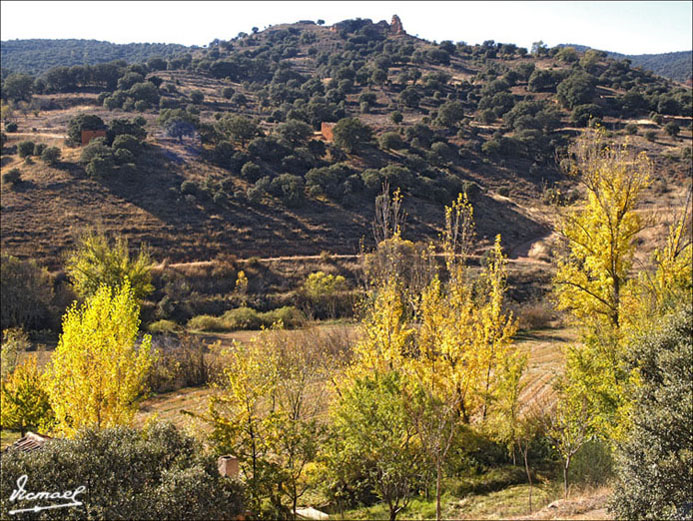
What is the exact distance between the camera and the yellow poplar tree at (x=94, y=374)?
15302 mm

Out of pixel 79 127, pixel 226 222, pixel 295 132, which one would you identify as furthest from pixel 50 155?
pixel 295 132

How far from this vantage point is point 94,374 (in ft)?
50.8

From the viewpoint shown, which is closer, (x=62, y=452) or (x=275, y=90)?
(x=62, y=452)

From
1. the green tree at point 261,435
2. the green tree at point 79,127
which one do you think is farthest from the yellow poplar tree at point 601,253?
the green tree at point 79,127

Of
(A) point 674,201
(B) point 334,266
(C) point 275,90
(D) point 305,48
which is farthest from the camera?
(D) point 305,48

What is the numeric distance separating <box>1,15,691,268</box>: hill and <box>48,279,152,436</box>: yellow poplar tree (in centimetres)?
1738

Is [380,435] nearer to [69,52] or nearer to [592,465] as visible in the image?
[592,465]

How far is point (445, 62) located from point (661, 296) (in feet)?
359

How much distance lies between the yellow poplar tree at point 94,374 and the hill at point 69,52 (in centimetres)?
13126

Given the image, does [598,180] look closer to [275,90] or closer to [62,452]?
[62,452]

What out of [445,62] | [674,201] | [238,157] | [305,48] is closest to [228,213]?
[238,157]

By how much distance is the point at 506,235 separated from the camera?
54500 millimetres

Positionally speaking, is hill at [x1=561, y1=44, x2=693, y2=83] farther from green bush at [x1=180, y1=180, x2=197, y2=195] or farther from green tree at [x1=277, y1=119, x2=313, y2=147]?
green bush at [x1=180, y1=180, x2=197, y2=195]

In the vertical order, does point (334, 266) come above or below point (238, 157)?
below
